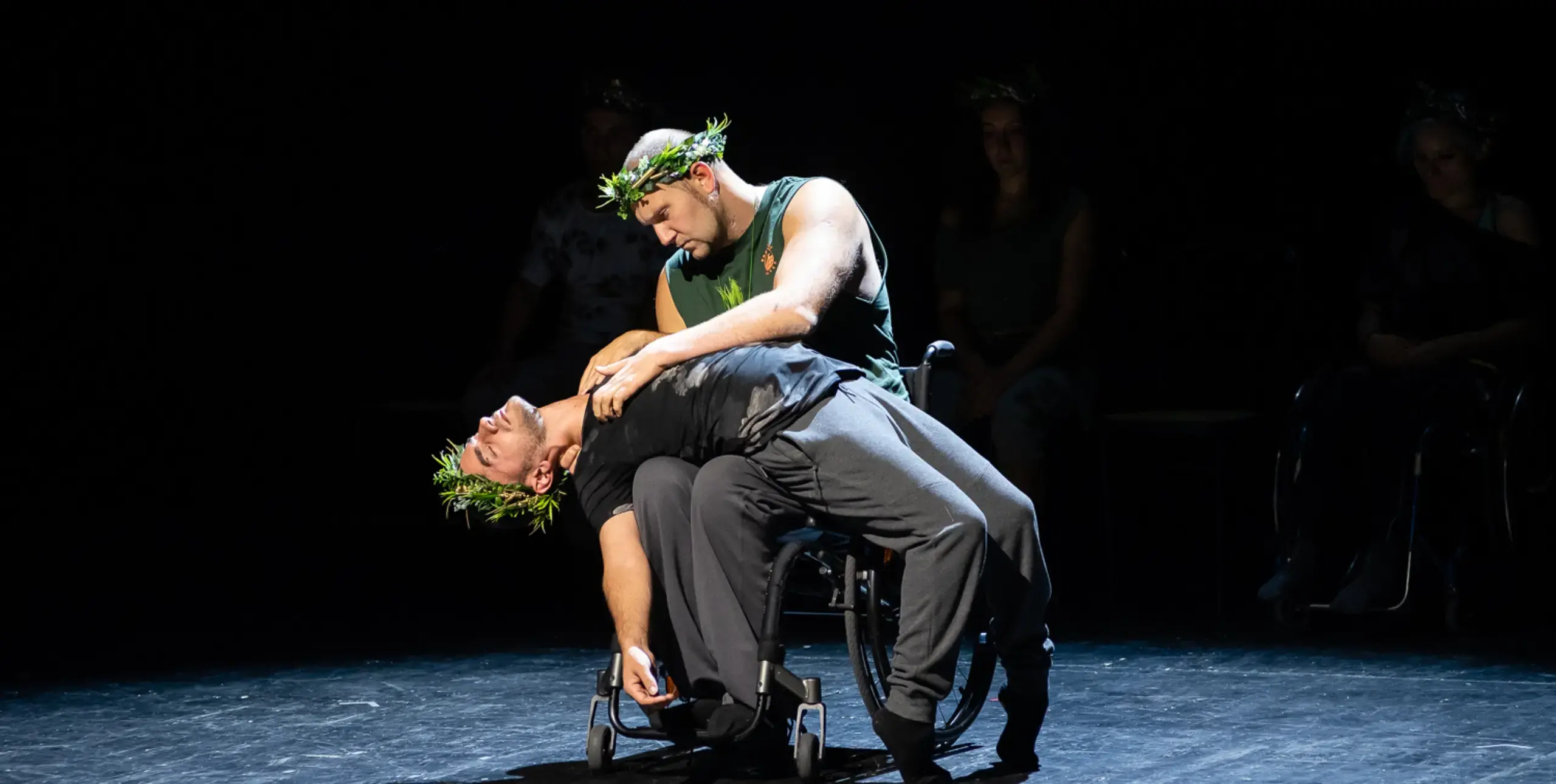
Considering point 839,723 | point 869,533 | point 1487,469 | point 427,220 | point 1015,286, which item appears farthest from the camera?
point 427,220

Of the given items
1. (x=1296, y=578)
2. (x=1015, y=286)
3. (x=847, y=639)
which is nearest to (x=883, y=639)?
(x=847, y=639)

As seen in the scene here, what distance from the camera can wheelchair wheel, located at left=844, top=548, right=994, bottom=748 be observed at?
2.98 metres

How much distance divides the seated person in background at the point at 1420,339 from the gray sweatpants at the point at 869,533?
5.02 ft

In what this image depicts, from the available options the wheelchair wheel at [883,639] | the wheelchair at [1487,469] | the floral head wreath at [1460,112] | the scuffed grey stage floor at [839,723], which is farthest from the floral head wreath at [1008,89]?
the wheelchair wheel at [883,639]

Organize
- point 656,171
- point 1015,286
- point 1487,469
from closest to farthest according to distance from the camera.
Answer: point 656,171 < point 1487,469 < point 1015,286

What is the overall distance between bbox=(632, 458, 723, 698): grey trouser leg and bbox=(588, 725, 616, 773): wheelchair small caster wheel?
15 cm

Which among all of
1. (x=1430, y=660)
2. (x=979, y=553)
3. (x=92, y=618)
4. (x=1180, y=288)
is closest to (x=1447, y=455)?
(x=1430, y=660)

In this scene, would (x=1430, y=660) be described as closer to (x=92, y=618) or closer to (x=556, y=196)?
(x=556, y=196)

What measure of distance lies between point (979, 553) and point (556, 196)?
2.77 m

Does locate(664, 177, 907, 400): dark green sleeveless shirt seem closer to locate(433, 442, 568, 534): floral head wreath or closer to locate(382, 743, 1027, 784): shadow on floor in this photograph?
locate(433, 442, 568, 534): floral head wreath

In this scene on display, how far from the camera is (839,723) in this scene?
3.51 metres

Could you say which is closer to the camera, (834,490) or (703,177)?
(834,490)

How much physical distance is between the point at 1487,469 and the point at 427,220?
333 centimetres

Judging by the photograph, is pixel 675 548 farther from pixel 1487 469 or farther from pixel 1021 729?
pixel 1487 469
